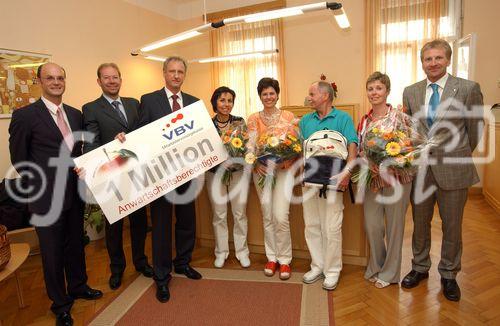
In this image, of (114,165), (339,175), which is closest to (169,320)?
(114,165)

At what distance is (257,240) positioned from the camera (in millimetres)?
3479

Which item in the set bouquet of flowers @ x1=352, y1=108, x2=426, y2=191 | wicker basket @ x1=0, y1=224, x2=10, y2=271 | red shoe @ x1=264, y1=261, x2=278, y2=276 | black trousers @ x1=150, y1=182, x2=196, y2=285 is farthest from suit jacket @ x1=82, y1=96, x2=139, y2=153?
bouquet of flowers @ x1=352, y1=108, x2=426, y2=191

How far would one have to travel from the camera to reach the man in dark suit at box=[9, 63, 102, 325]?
7.47 ft

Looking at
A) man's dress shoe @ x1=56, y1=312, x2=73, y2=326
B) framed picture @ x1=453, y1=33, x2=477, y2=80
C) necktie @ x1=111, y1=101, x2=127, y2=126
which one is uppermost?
framed picture @ x1=453, y1=33, x2=477, y2=80

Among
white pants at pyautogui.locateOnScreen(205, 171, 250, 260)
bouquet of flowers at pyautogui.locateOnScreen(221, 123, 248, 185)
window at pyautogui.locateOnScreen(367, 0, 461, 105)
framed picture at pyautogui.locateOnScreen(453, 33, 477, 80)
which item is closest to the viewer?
bouquet of flowers at pyautogui.locateOnScreen(221, 123, 248, 185)

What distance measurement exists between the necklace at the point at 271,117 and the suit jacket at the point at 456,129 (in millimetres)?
1068

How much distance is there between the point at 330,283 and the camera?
2.69m

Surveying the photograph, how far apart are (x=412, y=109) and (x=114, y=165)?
227cm

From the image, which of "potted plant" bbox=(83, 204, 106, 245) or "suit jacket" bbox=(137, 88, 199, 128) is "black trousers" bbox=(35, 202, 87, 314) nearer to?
"suit jacket" bbox=(137, 88, 199, 128)

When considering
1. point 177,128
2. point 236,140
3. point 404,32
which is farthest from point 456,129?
point 404,32

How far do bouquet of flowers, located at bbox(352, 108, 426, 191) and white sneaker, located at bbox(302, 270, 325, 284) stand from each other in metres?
1.00

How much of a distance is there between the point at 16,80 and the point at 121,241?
2.71 metres

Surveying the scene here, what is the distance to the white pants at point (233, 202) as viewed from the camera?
3.07 metres

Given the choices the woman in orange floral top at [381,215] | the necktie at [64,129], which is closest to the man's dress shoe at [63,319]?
the necktie at [64,129]
